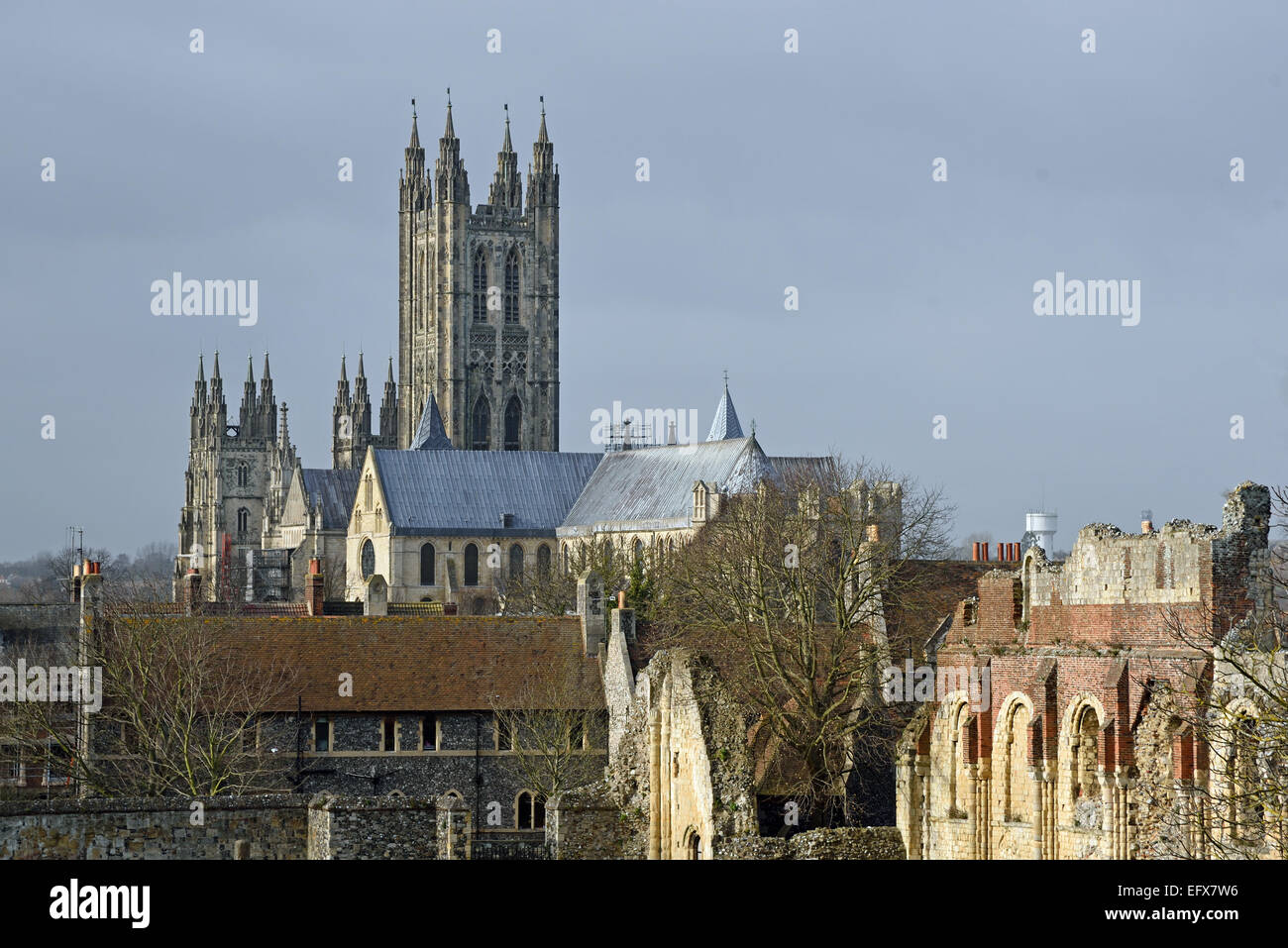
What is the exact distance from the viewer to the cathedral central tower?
13000 centimetres

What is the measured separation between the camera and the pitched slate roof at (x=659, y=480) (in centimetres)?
9675

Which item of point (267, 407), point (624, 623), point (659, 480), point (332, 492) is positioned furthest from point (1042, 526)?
point (267, 407)

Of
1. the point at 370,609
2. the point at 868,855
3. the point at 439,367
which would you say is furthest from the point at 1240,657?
the point at 439,367

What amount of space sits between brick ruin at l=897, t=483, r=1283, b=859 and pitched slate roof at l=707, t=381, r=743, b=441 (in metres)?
82.9

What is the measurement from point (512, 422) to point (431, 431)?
7.36 metres

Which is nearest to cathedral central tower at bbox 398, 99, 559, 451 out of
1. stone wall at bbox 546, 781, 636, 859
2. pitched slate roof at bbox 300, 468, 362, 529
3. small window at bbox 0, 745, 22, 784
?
pitched slate roof at bbox 300, 468, 362, 529

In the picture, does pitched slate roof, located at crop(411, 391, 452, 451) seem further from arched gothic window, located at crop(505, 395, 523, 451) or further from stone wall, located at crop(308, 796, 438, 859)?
stone wall, located at crop(308, 796, 438, 859)

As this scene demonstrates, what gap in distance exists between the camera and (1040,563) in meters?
25.2

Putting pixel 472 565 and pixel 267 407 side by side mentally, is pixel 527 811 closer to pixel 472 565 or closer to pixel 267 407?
pixel 472 565

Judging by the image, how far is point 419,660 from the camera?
4353cm

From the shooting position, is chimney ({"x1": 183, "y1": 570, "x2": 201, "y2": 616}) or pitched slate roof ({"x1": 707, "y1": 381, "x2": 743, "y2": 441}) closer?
chimney ({"x1": 183, "y1": 570, "x2": 201, "y2": 616})

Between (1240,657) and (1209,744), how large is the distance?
33.8 inches
